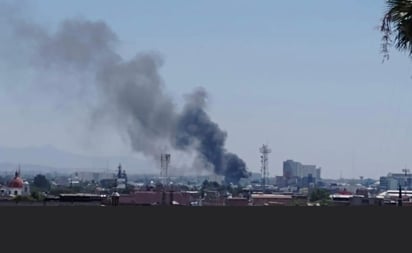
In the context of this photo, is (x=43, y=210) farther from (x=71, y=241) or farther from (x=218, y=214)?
(x=218, y=214)

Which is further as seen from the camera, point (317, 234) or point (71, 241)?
point (317, 234)

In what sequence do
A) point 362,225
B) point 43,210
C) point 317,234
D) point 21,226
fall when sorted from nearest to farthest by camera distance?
1. point 21,226
2. point 43,210
3. point 317,234
4. point 362,225

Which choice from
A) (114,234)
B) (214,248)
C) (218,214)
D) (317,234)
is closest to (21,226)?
(114,234)

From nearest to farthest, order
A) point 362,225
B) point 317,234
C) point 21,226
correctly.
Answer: point 21,226, point 317,234, point 362,225

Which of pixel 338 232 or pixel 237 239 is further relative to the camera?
pixel 338 232

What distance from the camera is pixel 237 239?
717 inches

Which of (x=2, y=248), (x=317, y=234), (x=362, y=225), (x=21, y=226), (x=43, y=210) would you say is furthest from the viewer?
(x=362, y=225)

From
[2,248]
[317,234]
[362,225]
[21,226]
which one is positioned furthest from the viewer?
[362,225]

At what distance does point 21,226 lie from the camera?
16.5 m

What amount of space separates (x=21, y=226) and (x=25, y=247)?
94 cm

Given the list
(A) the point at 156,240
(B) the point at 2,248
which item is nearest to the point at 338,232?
(A) the point at 156,240

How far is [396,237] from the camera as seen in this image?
19.3 metres

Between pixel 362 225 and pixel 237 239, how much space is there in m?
3.55

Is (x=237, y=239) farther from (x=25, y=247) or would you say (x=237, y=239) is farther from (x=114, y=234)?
(x=25, y=247)
